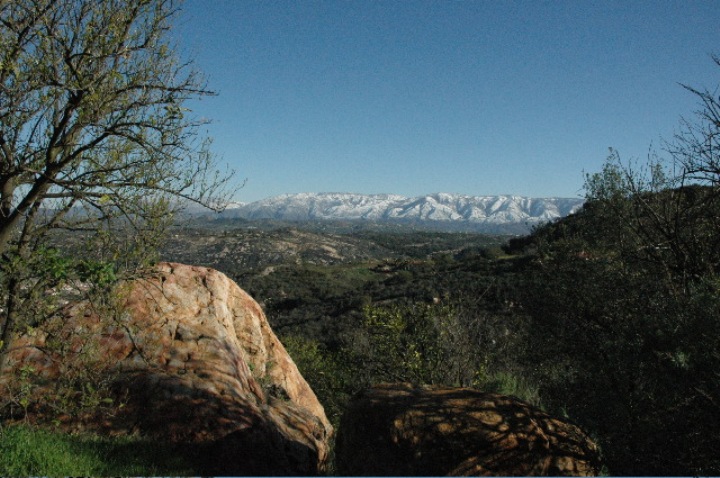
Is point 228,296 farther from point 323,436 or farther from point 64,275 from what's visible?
point 64,275

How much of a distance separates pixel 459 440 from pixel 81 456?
637 centimetres

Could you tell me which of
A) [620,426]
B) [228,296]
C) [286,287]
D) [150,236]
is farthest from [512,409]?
[286,287]

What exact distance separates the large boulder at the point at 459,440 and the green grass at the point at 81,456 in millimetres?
3311

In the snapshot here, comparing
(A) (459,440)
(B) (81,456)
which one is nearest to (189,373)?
(B) (81,456)

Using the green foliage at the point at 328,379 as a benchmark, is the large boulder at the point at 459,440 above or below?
above

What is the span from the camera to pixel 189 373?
11.3 meters

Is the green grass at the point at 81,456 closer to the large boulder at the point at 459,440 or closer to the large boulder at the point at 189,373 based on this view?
the large boulder at the point at 189,373

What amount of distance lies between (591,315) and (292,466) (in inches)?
397

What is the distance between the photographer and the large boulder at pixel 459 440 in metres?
7.35

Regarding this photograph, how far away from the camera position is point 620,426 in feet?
27.5

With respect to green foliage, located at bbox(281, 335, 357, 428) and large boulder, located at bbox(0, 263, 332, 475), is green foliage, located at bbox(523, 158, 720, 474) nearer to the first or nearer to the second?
large boulder, located at bbox(0, 263, 332, 475)

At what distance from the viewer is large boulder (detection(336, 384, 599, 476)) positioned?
7.35 meters

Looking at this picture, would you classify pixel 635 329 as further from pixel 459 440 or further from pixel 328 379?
pixel 328 379

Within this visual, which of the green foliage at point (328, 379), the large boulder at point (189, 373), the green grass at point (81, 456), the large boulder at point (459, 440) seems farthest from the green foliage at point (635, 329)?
the green foliage at point (328, 379)
